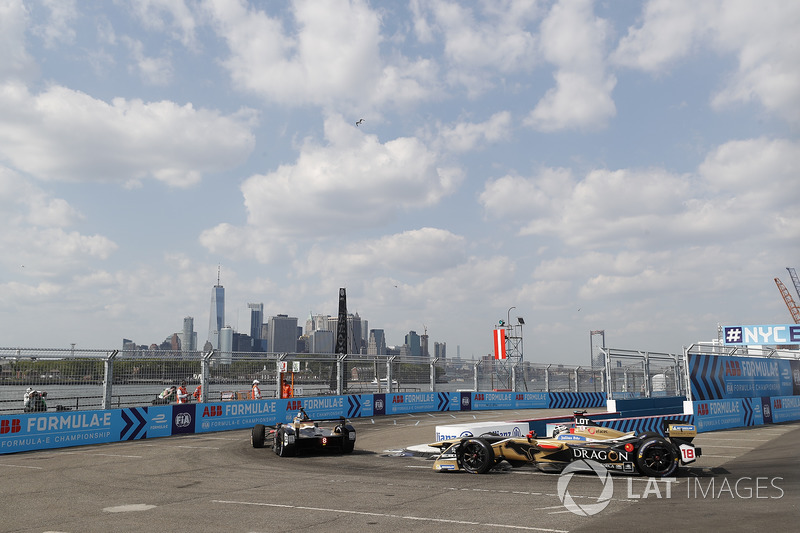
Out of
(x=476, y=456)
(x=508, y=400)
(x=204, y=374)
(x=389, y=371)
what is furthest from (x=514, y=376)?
(x=476, y=456)

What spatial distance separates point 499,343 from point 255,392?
80.8 feet

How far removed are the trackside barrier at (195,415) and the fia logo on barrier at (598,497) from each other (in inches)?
528

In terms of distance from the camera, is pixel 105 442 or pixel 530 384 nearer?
pixel 105 442

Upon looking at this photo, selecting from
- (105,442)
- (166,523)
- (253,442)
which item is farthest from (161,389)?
(166,523)

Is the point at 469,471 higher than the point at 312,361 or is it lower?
lower

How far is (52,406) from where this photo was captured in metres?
18.2

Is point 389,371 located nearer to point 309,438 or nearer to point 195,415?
point 195,415

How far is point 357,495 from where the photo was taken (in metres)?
9.95

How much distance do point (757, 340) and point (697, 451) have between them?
2079 centimetres

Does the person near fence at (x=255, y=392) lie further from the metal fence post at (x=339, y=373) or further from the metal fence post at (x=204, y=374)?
the metal fence post at (x=339, y=373)

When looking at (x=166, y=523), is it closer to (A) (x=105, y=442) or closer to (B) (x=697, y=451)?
(B) (x=697, y=451)

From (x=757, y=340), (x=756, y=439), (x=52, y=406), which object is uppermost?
(x=757, y=340)

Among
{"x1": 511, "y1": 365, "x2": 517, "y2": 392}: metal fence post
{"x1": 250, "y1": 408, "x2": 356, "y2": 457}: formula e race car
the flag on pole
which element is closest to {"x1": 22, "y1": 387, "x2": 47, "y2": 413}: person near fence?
{"x1": 250, "y1": 408, "x2": 356, "y2": 457}: formula e race car

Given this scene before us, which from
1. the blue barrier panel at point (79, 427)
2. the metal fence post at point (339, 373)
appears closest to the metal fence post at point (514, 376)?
the metal fence post at point (339, 373)
